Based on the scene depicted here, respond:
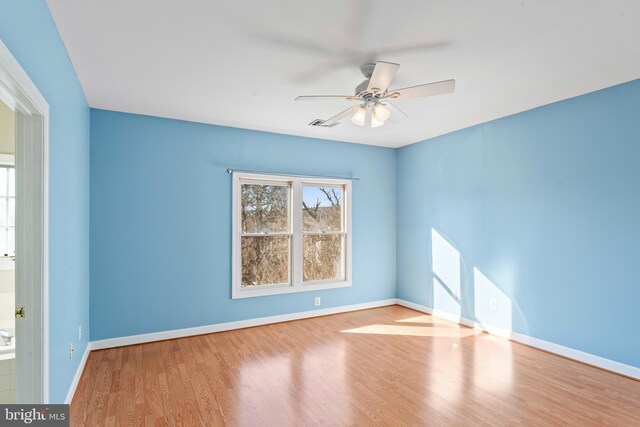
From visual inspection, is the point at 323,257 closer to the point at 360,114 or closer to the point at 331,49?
the point at 360,114

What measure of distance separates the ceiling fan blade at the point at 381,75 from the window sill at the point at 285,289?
2.94 m

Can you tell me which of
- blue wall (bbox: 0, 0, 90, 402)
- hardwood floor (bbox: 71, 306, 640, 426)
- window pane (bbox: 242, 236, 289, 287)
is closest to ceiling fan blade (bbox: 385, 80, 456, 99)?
blue wall (bbox: 0, 0, 90, 402)

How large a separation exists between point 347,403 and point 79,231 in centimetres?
267

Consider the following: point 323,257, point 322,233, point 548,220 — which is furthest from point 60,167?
point 548,220

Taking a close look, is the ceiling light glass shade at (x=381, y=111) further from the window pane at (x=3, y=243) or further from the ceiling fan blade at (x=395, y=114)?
the window pane at (x=3, y=243)

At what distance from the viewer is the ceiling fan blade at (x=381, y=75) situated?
7.14 feet

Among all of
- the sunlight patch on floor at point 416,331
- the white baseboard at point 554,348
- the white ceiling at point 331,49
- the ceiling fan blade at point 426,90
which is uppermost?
A: the white ceiling at point 331,49

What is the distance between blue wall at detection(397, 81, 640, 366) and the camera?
3059 mm

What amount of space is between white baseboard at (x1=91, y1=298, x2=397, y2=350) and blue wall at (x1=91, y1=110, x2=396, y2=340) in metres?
0.06

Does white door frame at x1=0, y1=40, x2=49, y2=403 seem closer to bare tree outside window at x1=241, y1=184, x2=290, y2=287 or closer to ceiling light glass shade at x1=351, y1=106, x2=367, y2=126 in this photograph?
ceiling light glass shade at x1=351, y1=106, x2=367, y2=126

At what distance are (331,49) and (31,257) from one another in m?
2.20

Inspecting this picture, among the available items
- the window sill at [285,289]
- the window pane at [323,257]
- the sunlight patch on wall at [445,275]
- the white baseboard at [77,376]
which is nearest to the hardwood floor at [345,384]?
the white baseboard at [77,376]

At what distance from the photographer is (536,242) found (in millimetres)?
3707

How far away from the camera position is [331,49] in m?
2.44
